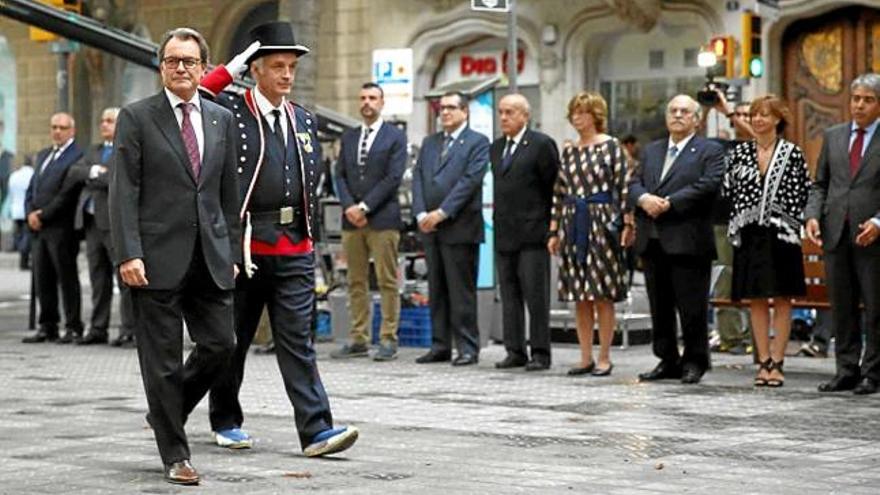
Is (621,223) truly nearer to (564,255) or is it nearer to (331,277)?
(564,255)

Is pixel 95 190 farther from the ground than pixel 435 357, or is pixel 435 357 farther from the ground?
pixel 95 190

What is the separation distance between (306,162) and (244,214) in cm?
46

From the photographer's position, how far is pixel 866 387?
1394cm

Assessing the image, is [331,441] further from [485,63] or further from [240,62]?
[485,63]

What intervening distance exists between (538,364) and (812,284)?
2160mm

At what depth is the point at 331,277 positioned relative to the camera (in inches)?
777

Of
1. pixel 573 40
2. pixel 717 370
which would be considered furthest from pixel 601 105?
pixel 573 40

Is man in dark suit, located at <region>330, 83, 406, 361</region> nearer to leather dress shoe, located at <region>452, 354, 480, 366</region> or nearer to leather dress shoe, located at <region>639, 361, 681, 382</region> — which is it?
leather dress shoe, located at <region>452, 354, 480, 366</region>

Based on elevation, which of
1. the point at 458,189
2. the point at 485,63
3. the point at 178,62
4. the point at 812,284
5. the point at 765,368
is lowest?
the point at 765,368

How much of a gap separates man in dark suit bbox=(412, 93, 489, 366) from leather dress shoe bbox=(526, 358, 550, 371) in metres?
0.65

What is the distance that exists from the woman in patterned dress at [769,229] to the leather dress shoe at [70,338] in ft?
22.4

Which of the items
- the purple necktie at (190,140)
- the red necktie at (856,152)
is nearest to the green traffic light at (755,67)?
the red necktie at (856,152)

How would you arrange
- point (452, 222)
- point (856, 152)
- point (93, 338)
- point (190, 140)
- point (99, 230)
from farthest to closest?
point (93, 338) → point (99, 230) → point (452, 222) → point (856, 152) → point (190, 140)

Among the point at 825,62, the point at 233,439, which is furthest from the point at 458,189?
the point at 825,62
